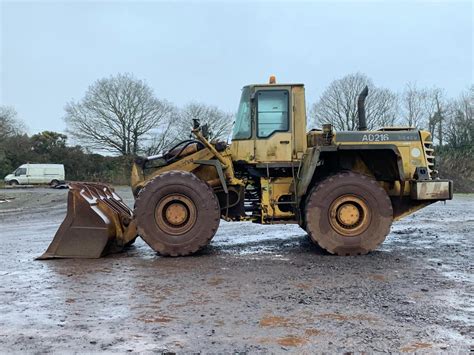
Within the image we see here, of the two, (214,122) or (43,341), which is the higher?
(214,122)

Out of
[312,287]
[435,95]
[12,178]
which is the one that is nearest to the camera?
[312,287]

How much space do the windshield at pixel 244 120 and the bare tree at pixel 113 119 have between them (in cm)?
4064

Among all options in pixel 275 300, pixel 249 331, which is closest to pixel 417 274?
pixel 275 300

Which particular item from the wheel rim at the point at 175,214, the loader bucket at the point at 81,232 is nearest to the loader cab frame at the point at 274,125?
the wheel rim at the point at 175,214

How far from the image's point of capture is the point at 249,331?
12.9 ft

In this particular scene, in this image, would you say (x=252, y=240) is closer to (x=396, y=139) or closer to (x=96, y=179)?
(x=396, y=139)

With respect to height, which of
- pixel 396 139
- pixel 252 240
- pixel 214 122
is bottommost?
pixel 252 240

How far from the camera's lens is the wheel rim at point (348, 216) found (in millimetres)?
7383

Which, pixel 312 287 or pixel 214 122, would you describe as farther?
pixel 214 122

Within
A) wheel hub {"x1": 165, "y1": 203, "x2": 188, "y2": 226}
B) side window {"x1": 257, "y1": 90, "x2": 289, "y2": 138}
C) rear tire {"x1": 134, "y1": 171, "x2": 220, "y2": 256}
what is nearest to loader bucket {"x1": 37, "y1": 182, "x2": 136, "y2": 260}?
rear tire {"x1": 134, "y1": 171, "x2": 220, "y2": 256}

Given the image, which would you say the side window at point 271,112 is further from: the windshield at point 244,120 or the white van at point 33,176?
the white van at point 33,176

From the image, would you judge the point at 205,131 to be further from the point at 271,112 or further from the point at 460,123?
the point at 460,123

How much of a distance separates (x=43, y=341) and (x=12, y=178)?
4238 centimetres

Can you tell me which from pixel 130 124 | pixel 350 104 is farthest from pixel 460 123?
pixel 130 124
